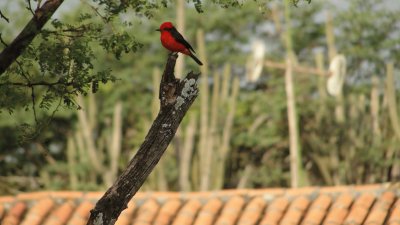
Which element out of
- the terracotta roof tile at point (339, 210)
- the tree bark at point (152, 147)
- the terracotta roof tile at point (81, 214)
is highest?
the tree bark at point (152, 147)

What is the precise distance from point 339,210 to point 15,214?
4.60 m

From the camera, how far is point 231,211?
13.5m

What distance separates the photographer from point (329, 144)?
88.3ft

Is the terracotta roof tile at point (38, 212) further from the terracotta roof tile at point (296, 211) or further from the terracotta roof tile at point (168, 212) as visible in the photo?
the terracotta roof tile at point (296, 211)

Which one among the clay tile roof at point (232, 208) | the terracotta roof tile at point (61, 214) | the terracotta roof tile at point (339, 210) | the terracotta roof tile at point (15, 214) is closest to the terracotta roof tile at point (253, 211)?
the clay tile roof at point (232, 208)

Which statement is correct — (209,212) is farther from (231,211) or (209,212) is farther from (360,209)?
(360,209)

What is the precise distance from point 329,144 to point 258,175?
3.09 m

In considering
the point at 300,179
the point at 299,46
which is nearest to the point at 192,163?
the point at 300,179

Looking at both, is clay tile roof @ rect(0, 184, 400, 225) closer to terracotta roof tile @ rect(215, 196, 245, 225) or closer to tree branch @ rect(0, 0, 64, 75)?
terracotta roof tile @ rect(215, 196, 245, 225)

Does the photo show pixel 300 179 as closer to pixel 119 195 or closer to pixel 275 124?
pixel 275 124

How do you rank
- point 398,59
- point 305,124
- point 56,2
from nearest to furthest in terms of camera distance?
point 56,2 → point 305,124 → point 398,59

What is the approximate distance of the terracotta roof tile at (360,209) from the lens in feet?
41.8

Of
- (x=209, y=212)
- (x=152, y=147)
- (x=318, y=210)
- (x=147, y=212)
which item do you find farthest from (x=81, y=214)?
(x=152, y=147)

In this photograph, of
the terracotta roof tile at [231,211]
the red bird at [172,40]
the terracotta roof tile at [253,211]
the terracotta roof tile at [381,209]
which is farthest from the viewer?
the terracotta roof tile at [231,211]
